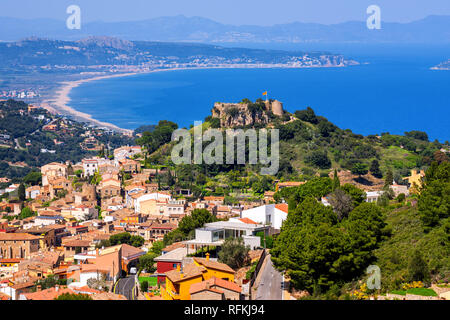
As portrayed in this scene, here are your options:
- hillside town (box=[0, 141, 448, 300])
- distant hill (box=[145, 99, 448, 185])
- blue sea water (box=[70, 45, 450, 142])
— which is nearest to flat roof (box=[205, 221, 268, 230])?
hillside town (box=[0, 141, 448, 300])

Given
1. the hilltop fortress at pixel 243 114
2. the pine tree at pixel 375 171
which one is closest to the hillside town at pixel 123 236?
the hilltop fortress at pixel 243 114

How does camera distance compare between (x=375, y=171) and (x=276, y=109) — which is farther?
(x=276, y=109)

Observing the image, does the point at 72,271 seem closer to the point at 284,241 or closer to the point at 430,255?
the point at 284,241

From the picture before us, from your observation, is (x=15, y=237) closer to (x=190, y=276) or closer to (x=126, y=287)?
(x=126, y=287)

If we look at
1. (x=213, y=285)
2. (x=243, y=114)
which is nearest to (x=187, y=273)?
(x=213, y=285)

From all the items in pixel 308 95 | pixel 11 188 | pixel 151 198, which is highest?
pixel 151 198

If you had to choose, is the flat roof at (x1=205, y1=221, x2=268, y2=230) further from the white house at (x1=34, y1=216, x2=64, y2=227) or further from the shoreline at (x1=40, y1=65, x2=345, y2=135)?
the shoreline at (x1=40, y1=65, x2=345, y2=135)

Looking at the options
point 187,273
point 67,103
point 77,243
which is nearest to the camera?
point 187,273

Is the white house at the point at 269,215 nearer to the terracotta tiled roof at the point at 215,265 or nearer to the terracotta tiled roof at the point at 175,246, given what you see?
the terracotta tiled roof at the point at 175,246
